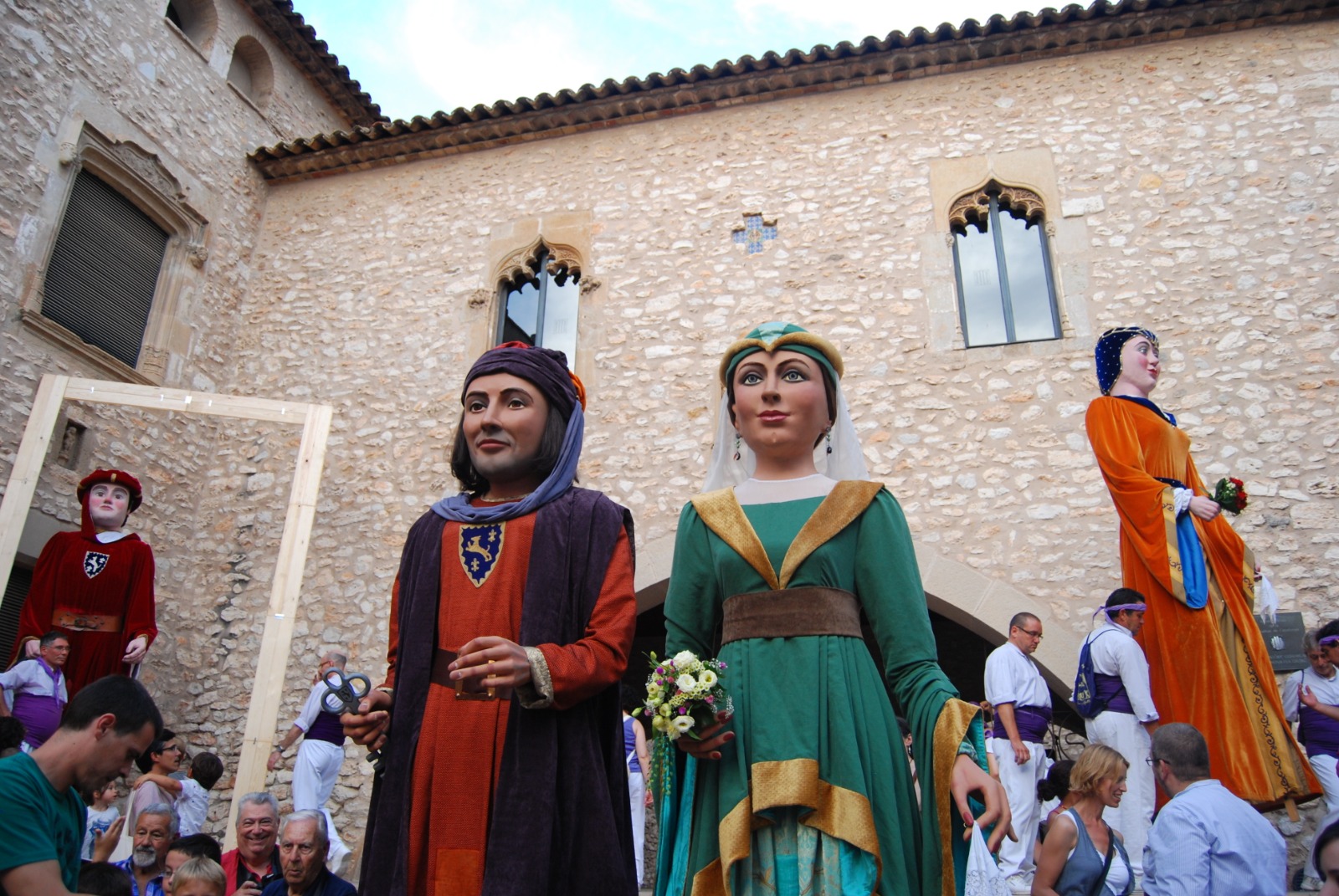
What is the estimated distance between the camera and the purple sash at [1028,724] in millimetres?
5371

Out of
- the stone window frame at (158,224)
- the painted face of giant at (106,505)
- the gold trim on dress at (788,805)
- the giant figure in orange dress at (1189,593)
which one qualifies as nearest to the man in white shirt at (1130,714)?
the giant figure in orange dress at (1189,593)

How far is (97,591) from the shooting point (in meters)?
6.06

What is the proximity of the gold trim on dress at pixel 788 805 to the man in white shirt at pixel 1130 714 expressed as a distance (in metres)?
3.12

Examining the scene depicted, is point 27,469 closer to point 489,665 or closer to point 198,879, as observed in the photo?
point 198,879

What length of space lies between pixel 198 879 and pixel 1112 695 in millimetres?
4292

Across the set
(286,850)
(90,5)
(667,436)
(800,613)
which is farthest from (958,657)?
(90,5)

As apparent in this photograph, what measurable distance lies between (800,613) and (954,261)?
6489 mm

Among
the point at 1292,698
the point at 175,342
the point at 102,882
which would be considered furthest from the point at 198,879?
the point at 175,342

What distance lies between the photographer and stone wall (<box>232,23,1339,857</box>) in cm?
717

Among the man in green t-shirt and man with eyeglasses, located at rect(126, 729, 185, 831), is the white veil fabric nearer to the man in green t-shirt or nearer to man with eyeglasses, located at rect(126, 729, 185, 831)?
the man in green t-shirt

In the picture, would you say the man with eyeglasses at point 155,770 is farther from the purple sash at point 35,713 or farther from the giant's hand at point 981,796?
the giant's hand at point 981,796

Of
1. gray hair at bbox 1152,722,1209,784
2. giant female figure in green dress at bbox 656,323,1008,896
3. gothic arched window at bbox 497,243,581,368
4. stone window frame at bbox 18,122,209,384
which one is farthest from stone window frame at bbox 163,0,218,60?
gray hair at bbox 1152,722,1209,784

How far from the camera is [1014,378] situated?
7605 millimetres

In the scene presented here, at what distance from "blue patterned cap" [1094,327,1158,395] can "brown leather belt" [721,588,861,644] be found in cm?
364
